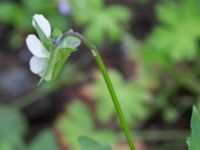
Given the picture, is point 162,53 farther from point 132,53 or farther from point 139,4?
point 139,4

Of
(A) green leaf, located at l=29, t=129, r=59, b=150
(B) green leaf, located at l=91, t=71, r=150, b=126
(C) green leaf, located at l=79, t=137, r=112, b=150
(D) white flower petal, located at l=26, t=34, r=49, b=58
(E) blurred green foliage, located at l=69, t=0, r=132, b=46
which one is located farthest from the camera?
(E) blurred green foliage, located at l=69, t=0, r=132, b=46

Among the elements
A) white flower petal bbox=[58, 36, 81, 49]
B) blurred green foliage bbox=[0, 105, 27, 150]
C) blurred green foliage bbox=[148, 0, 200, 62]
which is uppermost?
white flower petal bbox=[58, 36, 81, 49]

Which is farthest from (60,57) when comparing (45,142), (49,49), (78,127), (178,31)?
(178,31)

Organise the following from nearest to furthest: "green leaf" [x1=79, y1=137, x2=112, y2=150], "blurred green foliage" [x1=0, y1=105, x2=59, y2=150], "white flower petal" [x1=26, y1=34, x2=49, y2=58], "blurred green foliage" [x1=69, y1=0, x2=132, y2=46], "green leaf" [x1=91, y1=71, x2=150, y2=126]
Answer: "white flower petal" [x1=26, y1=34, x2=49, y2=58], "green leaf" [x1=79, y1=137, x2=112, y2=150], "blurred green foliage" [x1=0, y1=105, x2=59, y2=150], "green leaf" [x1=91, y1=71, x2=150, y2=126], "blurred green foliage" [x1=69, y1=0, x2=132, y2=46]

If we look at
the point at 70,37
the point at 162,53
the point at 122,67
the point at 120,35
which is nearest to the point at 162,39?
the point at 162,53

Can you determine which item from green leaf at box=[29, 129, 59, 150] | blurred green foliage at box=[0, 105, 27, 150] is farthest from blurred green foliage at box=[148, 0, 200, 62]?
green leaf at box=[29, 129, 59, 150]

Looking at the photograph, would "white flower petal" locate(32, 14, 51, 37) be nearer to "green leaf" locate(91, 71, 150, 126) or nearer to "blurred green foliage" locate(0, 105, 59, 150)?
"blurred green foliage" locate(0, 105, 59, 150)

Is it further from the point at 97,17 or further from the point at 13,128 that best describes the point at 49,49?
the point at 97,17
